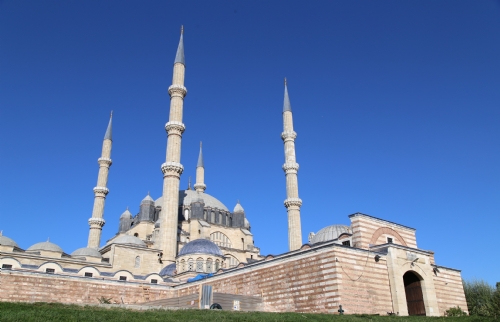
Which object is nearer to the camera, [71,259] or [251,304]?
[251,304]

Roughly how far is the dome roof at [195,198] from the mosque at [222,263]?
7.3 inches

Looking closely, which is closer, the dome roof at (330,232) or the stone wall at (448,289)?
the stone wall at (448,289)

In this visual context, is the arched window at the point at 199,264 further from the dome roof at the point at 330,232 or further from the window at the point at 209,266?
the dome roof at the point at 330,232

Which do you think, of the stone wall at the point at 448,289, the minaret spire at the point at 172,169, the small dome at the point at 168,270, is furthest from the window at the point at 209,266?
the stone wall at the point at 448,289

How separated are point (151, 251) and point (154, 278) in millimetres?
4733

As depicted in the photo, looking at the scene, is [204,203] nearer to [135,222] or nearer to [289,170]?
[135,222]

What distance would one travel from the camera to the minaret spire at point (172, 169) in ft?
104

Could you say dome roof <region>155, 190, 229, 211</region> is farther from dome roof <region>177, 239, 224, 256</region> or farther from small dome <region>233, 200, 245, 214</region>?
dome roof <region>177, 239, 224, 256</region>

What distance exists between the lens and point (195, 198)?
39.1 m

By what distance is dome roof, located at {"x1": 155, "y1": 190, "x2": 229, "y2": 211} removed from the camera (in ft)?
131

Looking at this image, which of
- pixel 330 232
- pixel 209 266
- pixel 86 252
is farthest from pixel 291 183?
pixel 86 252

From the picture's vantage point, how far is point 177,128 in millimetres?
34312

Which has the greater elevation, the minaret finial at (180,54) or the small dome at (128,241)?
the minaret finial at (180,54)

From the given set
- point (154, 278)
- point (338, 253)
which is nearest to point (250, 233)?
point (154, 278)
